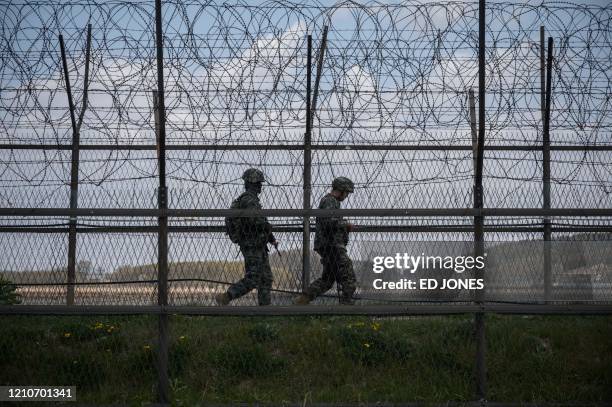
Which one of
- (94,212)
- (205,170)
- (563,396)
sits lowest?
(563,396)

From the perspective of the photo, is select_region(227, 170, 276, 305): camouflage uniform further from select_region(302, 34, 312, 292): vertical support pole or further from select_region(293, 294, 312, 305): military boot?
select_region(302, 34, 312, 292): vertical support pole

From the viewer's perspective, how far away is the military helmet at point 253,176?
24.6ft

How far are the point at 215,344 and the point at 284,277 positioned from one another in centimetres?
84

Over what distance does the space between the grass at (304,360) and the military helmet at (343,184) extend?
4.51 feet

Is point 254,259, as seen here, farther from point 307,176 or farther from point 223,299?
point 307,176

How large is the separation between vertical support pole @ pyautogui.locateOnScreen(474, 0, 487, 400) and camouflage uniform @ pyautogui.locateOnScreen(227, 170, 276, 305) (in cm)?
175

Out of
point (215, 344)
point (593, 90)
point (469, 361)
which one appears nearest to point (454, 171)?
point (593, 90)

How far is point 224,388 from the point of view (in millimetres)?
6098

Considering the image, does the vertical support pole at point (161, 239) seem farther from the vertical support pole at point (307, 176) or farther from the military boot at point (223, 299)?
the vertical support pole at point (307, 176)

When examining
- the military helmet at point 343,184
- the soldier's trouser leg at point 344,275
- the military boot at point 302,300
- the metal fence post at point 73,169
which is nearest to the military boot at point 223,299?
the military boot at point 302,300

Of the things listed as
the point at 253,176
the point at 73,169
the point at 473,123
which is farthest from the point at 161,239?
the point at 473,123

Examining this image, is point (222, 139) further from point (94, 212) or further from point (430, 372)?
point (430, 372)

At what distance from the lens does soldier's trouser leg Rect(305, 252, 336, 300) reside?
661cm

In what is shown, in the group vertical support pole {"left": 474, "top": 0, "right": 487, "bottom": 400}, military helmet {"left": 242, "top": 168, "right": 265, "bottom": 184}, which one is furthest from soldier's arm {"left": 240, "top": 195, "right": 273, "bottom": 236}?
vertical support pole {"left": 474, "top": 0, "right": 487, "bottom": 400}
